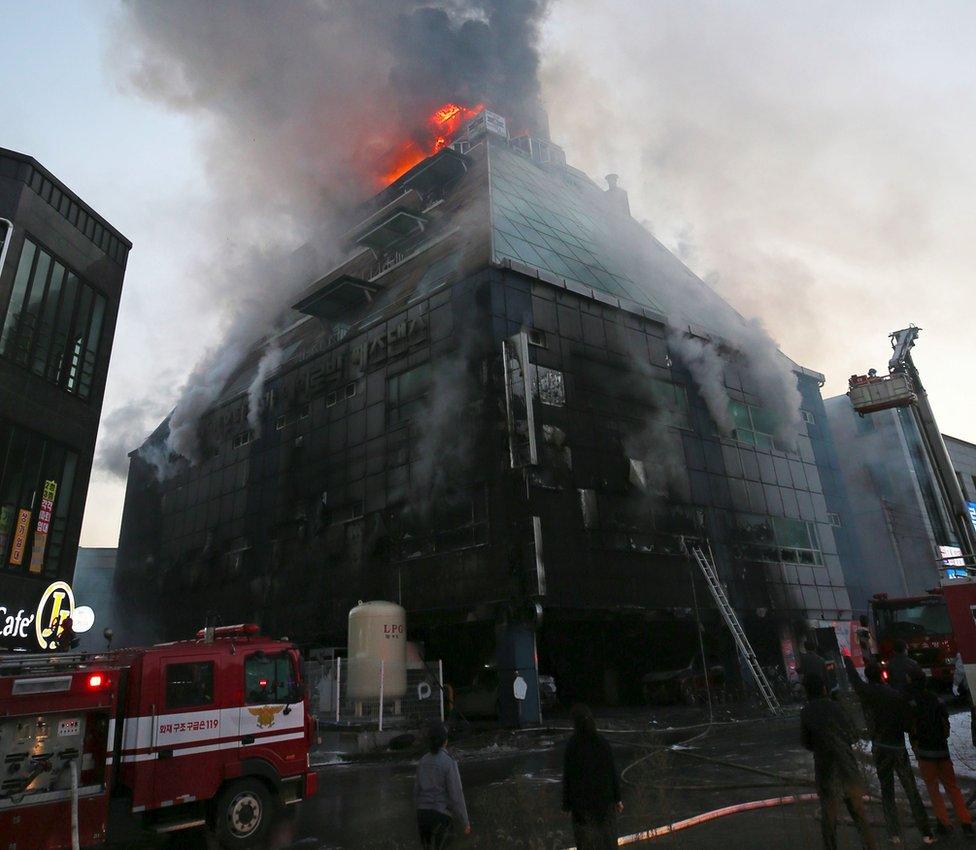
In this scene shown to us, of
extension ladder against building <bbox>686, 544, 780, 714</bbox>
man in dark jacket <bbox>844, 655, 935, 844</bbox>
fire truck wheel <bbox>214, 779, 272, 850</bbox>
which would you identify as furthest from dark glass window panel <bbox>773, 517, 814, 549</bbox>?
fire truck wheel <bbox>214, 779, 272, 850</bbox>

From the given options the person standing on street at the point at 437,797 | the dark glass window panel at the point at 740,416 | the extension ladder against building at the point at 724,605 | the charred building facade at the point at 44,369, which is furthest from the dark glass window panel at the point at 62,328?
the dark glass window panel at the point at 740,416

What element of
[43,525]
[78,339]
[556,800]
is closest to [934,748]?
[556,800]

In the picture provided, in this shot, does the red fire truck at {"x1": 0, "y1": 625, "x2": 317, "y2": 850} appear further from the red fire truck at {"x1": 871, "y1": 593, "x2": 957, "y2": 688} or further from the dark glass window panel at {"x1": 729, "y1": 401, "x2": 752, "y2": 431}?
the dark glass window panel at {"x1": 729, "y1": 401, "x2": 752, "y2": 431}

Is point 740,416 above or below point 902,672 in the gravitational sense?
above

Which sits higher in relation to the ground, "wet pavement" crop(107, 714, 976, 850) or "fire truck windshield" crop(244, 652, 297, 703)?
"fire truck windshield" crop(244, 652, 297, 703)

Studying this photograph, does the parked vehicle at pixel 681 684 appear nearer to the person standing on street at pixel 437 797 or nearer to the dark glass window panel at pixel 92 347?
the person standing on street at pixel 437 797

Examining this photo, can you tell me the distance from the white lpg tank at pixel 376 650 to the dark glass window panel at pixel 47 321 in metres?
13.1

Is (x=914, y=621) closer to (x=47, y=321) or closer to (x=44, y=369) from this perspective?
(x=44, y=369)

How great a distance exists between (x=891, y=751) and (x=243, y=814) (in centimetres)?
783

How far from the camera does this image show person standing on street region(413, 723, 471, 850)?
240 inches

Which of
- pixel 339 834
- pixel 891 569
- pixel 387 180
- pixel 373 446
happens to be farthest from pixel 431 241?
pixel 891 569

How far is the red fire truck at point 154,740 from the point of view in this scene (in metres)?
7.56

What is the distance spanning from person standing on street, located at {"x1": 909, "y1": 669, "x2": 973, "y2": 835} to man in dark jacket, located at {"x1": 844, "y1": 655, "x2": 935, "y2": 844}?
118mm

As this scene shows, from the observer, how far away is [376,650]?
22.9 meters
